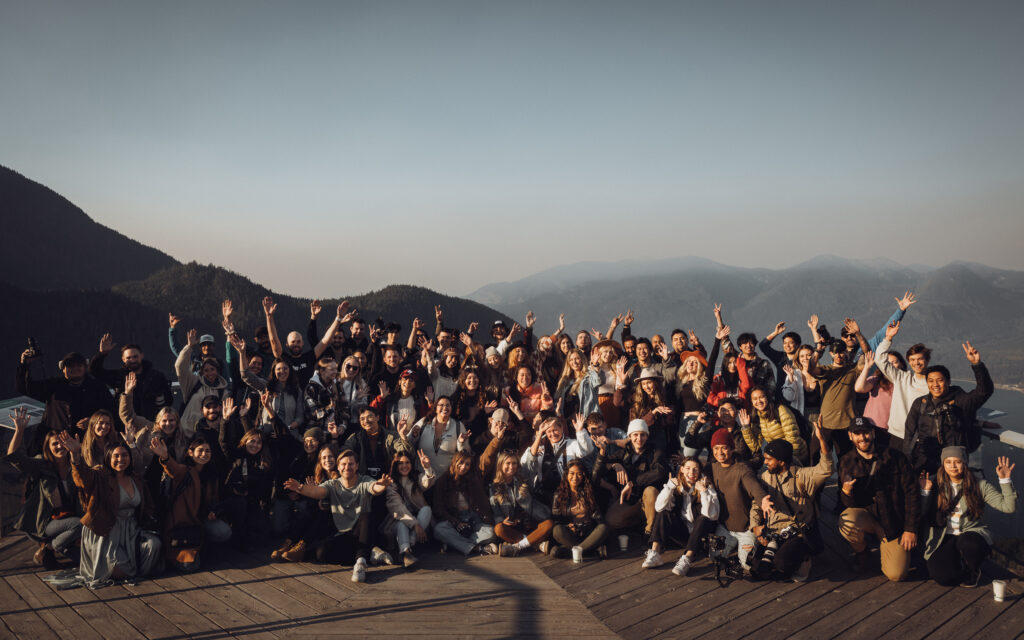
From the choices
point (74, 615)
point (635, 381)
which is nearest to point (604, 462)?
point (635, 381)

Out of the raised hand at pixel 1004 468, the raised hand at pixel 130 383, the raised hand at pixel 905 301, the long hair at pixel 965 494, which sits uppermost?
the raised hand at pixel 905 301

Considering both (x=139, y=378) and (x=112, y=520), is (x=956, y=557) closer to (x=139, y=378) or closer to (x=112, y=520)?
(x=112, y=520)

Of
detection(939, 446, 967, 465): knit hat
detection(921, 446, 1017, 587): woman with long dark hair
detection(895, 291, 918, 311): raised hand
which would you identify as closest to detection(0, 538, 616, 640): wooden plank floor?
detection(921, 446, 1017, 587): woman with long dark hair

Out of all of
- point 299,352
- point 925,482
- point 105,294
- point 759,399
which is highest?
point 105,294

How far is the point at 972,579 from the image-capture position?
5.10 meters

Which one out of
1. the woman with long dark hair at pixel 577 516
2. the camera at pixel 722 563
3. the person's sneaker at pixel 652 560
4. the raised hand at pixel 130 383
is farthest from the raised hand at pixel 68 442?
the camera at pixel 722 563

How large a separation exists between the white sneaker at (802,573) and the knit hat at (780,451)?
0.90 meters

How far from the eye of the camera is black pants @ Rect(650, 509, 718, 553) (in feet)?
18.7

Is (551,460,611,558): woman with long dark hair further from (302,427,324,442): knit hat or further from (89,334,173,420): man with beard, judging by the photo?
(89,334,173,420): man with beard

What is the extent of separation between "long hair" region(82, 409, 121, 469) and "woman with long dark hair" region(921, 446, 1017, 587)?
24.9 ft

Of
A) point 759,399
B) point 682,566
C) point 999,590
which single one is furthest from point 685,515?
point 999,590

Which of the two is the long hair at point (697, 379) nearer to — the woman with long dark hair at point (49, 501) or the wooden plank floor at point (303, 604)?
the wooden plank floor at point (303, 604)

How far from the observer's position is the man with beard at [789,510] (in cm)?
531

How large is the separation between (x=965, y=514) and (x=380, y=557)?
5342 mm
